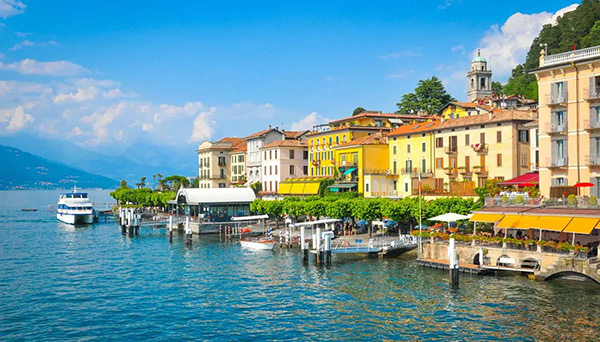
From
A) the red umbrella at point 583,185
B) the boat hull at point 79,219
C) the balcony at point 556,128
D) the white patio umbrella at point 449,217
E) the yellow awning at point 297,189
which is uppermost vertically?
the balcony at point 556,128

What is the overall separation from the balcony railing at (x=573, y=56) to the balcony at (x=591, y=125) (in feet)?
16.5

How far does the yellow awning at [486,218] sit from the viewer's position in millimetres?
47881

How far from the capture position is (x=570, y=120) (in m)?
48.5

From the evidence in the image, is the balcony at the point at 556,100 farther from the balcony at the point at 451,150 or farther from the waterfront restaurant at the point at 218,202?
the waterfront restaurant at the point at 218,202

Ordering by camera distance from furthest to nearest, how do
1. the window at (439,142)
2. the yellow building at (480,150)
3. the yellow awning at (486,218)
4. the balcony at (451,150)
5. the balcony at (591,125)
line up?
the window at (439,142) < the balcony at (451,150) < the yellow building at (480,150) < the yellow awning at (486,218) < the balcony at (591,125)

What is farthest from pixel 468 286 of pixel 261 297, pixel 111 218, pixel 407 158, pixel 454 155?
pixel 111 218

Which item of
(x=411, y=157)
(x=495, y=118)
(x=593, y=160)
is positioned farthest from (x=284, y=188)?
(x=593, y=160)

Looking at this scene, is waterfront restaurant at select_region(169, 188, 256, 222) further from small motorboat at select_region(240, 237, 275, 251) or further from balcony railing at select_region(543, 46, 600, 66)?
balcony railing at select_region(543, 46, 600, 66)

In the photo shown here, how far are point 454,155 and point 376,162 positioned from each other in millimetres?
14085

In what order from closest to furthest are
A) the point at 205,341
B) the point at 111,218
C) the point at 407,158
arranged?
the point at 205,341 → the point at 407,158 → the point at 111,218

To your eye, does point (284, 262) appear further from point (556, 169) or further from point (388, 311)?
point (556, 169)

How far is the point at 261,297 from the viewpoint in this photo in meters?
39.9

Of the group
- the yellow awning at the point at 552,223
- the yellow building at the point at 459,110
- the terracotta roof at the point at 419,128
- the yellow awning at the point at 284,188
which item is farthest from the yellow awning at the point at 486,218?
the yellow awning at the point at 284,188

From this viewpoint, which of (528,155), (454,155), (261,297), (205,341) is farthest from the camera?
(454,155)
